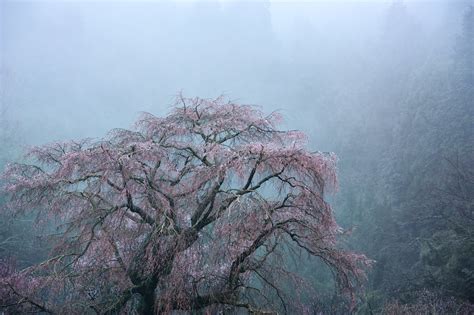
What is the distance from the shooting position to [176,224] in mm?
5289

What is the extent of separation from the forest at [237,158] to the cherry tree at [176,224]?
1.3 inches

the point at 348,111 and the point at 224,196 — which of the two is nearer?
the point at 224,196

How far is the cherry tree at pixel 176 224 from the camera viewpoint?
474 centimetres

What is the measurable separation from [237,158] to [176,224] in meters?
1.36

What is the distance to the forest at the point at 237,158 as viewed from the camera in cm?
499

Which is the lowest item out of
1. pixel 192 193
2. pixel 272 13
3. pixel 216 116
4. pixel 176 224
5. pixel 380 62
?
pixel 176 224

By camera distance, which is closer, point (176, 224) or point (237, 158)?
point (237, 158)

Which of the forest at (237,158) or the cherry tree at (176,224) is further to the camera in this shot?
the forest at (237,158)

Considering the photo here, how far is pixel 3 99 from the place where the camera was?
81.9ft

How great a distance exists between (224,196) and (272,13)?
111ft

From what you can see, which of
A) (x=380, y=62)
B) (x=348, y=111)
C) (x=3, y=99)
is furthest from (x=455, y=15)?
(x=3, y=99)

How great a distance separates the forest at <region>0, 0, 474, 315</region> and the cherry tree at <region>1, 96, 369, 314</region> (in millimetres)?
32

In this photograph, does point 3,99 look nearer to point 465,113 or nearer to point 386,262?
point 386,262

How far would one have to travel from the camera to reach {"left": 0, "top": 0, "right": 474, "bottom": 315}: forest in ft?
16.4
